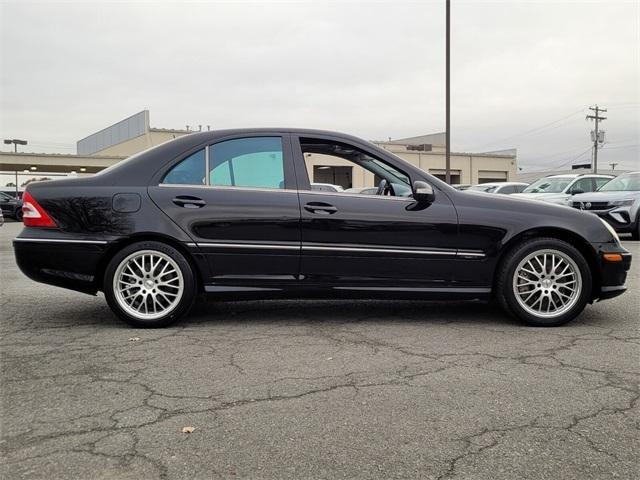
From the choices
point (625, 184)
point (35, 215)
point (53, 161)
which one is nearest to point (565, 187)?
point (625, 184)

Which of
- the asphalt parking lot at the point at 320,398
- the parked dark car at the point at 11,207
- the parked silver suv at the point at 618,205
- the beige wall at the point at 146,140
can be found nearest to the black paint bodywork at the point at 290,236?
the asphalt parking lot at the point at 320,398

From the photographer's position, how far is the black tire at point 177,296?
4441mm

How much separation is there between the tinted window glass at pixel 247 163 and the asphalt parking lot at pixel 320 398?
1193 millimetres

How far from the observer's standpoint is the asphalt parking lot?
2346 mm

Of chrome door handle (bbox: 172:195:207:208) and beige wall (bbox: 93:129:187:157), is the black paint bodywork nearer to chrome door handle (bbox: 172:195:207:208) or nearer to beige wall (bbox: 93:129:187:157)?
chrome door handle (bbox: 172:195:207:208)

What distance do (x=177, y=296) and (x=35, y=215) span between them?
1.31 metres

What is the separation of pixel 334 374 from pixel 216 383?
70cm

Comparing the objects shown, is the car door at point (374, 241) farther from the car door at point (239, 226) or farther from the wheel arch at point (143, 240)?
the wheel arch at point (143, 240)

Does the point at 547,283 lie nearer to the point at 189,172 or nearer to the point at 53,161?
the point at 189,172

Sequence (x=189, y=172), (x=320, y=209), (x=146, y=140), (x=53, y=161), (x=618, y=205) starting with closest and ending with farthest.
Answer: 1. (x=320, y=209)
2. (x=189, y=172)
3. (x=618, y=205)
4. (x=53, y=161)
5. (x=146, y=140)

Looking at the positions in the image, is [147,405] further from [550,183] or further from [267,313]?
[550,183]

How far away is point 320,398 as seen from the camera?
303 cm

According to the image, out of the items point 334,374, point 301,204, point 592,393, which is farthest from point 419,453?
point 301,204

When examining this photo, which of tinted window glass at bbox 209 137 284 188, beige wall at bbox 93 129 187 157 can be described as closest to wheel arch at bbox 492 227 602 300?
tinted window glass at bbox 209 137 284 188
